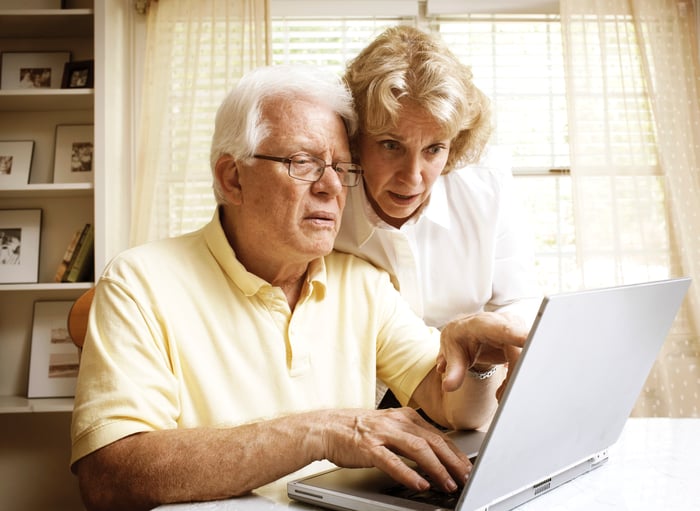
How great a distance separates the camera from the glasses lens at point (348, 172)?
1391mm

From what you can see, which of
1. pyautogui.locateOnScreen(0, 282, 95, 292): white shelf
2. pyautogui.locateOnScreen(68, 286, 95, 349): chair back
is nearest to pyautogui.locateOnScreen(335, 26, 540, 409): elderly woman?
pyautogui.locateOnScreen(68, 286, 95, 349): chair back

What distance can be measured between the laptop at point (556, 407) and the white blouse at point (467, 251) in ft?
2.35

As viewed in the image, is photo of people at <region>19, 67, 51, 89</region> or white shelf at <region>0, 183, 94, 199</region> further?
photo of people at <region>19, 67, 51, 89</region>

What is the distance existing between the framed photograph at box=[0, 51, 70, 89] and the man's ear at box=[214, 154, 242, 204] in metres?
2.32

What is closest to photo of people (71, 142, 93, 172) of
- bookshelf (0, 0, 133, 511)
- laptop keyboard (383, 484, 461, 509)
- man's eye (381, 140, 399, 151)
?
bookshelf (0, 0, 133, 511)

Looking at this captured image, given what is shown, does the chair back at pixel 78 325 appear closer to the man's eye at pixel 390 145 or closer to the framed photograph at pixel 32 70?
the man's eye at pixel 390 145

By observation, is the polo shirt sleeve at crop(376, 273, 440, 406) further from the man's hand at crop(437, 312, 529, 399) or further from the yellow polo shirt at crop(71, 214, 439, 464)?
the man's hand at crop(437, 312, 529, 399)

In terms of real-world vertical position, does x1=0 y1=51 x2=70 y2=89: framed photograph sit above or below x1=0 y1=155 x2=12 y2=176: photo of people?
above

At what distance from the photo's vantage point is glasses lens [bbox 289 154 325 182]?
4.37 ft

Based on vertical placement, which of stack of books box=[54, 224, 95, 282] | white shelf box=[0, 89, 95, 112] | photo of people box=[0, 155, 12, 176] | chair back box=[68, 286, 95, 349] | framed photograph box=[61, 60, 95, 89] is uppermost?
framed photograph box=[61, 60, 95, 89]

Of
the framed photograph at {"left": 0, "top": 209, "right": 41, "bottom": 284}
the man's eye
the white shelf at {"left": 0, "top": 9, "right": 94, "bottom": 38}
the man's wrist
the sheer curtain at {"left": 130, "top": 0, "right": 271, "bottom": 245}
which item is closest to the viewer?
the man's wrist

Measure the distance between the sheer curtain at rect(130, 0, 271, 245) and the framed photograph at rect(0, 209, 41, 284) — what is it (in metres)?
0.52

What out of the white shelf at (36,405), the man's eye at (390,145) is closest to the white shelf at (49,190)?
the white shelf at (36,405)

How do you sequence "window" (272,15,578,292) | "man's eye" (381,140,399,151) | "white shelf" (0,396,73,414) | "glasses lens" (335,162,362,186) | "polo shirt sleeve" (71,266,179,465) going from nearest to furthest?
"polo shirt sleeve" (71,266,179,465), "glasses lens" (335,162,362,186), "man's eye" (381,140,399,151), "white shelf" (0,396,73,414), "window" (272,15,578,292)
